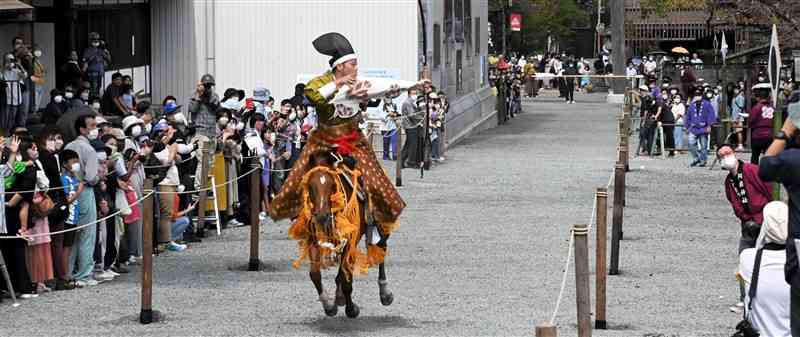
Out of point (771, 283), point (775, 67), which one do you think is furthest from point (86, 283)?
point (775, 67)

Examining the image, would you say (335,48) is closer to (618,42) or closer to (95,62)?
(95,62)

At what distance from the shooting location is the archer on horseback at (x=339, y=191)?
1224cm

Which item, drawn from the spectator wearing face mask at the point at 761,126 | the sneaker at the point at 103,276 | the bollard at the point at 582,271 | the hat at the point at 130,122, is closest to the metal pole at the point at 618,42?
the spectator wearing face mask at the point at 761,126

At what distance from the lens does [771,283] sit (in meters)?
11.0

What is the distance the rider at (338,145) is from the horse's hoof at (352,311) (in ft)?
1.46

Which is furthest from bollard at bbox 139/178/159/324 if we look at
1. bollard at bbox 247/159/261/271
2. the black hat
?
bollard at bbox 247/159/261/271

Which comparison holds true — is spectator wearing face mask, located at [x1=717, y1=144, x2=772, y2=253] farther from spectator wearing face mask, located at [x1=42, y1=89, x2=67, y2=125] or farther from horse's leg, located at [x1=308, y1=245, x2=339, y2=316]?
spectator wearing face mask, located at [x1=42, y1=89, x2=67, y2=125]

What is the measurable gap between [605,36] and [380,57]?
43.8m

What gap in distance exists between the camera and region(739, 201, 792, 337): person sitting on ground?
35.8 ft

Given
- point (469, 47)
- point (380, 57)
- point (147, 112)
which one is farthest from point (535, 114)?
point (147, 112)

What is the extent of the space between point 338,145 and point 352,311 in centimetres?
139

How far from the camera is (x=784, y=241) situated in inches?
429

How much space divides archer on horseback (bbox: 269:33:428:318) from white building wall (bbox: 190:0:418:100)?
2168 centimetres

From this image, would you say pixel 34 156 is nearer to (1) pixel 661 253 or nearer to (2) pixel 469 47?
(1) pixel 661 253
